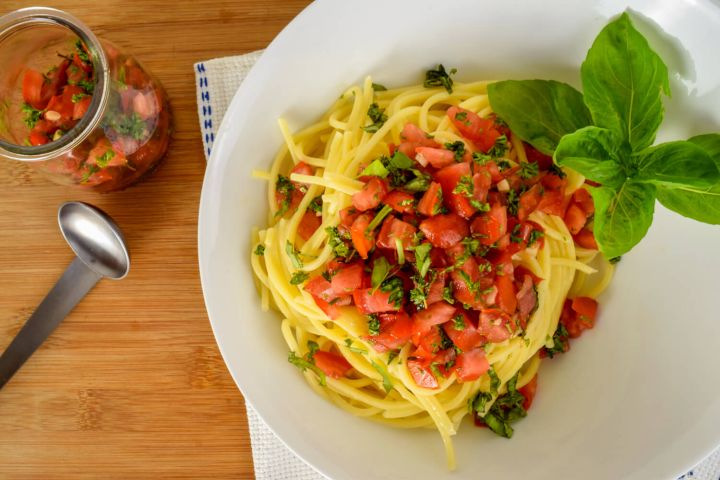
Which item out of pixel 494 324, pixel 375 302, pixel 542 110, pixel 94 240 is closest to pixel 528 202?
pixel 542 110

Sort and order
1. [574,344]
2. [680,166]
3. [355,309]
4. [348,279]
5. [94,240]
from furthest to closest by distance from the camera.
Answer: [94,240] → [574,344] → [355,309] → [348,279] → [680,166]

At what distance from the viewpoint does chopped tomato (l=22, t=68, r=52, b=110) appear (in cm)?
263

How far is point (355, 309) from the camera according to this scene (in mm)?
2434

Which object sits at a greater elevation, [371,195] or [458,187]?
[458,187]

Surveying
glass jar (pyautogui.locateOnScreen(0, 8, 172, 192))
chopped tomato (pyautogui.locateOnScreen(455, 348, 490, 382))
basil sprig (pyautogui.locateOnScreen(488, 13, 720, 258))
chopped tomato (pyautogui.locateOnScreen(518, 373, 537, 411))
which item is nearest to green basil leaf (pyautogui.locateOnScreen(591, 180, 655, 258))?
basil sprig (pyautogui.locateOnScreen(488, 13, 720, 258))

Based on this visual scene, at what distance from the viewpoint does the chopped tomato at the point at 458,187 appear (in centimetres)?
221

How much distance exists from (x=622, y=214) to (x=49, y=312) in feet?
8.16

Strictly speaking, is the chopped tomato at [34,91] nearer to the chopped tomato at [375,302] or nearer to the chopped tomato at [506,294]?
the chopped tomato at [375,302]

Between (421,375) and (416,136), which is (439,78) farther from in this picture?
(421,375)

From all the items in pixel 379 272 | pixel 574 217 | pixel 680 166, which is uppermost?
pixel 680 166

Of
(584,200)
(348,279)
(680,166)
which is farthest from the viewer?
(584,200)

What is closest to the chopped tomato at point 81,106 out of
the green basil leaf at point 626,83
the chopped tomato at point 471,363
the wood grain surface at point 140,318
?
the wood grain surface at point 140,318

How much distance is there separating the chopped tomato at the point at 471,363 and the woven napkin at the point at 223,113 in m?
0.88

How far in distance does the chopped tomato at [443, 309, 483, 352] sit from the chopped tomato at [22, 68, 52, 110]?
1.86 meters
